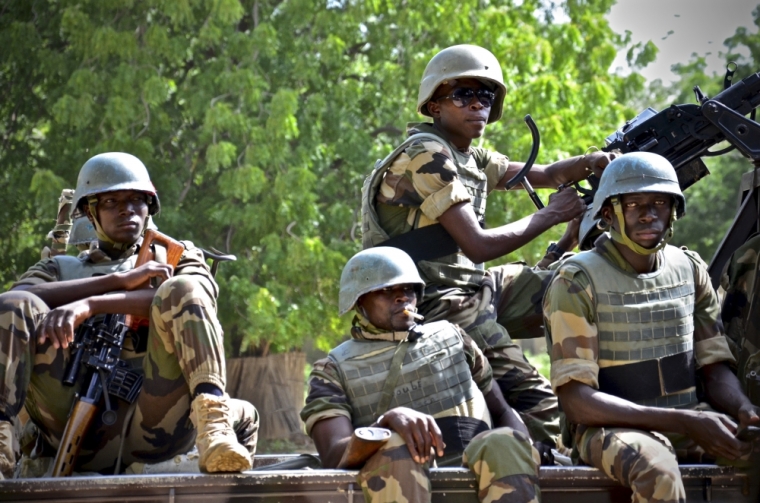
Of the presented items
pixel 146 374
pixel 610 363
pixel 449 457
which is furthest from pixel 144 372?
pixel 610 363

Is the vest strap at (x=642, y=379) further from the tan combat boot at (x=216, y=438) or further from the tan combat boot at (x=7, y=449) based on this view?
the tan combat boot at (x=7, y=449)

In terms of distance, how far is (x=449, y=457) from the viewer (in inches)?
199

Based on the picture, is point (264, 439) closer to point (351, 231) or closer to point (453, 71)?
point (351, 231)

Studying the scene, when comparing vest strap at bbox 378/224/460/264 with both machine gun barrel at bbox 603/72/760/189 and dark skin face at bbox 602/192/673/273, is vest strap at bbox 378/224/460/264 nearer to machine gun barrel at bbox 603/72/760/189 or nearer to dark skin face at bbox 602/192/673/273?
dark skin face at bbox 602/192/673/273

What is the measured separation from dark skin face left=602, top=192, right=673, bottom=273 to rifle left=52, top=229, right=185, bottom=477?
212cm

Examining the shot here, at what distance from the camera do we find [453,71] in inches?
235

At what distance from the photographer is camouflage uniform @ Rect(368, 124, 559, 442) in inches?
228

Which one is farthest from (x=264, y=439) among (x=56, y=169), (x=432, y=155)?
(x=432, y=155)

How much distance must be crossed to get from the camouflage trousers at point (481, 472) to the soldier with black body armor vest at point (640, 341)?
1.36ft

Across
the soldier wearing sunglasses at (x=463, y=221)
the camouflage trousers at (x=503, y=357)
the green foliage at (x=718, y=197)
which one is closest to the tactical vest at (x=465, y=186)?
the soldier wearing sunglasses at (x=463, y=221)

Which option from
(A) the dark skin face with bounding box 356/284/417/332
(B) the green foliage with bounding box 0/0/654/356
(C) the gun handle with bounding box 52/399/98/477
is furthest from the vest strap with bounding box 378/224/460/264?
(B) the green foliage with bounding box 0/0/654/356

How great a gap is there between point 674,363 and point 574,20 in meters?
12.5

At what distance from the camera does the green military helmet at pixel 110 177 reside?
5.50m

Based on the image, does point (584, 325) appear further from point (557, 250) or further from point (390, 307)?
point (557, 250)
